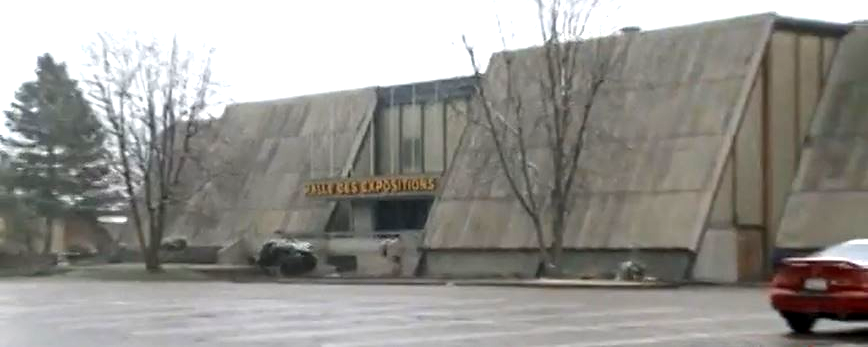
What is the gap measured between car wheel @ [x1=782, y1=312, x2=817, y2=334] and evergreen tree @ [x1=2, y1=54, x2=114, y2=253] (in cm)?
5794

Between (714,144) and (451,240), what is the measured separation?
40.3 feet

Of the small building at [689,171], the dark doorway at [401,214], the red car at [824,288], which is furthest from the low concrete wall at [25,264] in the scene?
the red car at [824,288]

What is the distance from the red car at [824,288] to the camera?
704 inches

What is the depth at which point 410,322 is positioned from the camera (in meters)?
21.7

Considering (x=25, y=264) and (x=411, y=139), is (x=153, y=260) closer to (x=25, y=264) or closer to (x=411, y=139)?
(x=25, y=264)

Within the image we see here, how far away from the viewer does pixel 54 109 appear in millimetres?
76375

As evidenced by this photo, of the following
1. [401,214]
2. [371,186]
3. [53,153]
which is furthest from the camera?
[53,153]

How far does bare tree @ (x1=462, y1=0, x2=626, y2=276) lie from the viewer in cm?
4775

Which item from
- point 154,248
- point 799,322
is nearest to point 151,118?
point 154,248

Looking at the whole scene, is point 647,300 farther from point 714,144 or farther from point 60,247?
point 60,247

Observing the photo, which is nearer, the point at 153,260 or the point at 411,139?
the point at 153,260

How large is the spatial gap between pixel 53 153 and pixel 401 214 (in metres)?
23.6

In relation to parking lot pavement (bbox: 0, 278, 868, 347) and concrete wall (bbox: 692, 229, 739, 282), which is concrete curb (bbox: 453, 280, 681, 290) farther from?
parking lot pavement (bbox: 0, 278, 868, 347)

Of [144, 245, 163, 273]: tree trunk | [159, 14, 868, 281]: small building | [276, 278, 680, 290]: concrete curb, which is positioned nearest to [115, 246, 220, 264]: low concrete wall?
[144, 245, 163, 273]: tree trunk
